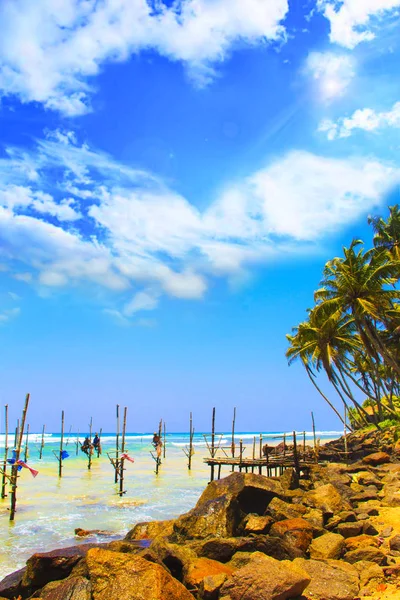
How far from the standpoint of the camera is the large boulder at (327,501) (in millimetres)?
13200

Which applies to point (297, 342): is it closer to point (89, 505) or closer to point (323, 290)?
point (323, 290)

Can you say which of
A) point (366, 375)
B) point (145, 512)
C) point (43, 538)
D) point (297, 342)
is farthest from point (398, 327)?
point (43, 538)

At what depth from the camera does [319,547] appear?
35.0 feet

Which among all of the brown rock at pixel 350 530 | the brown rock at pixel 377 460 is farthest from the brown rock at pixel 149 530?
the brown rock at pixel 377 460

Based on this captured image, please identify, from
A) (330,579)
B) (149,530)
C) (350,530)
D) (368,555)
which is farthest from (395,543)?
(149,530)

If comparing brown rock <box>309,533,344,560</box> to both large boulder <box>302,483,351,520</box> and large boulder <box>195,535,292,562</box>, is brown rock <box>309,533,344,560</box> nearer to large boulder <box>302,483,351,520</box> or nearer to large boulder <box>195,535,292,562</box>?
large boulder <box>195,535,292,562</box>

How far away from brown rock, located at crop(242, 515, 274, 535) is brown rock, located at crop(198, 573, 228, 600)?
11.3ft

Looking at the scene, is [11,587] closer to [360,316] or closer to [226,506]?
[226,506]

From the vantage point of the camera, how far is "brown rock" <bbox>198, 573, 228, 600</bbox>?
26.7 feet

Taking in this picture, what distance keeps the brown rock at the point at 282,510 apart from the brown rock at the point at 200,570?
10.8 feet

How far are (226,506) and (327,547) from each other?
3004 millimetres

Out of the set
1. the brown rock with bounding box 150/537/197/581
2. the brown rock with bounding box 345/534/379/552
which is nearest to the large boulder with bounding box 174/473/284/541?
the brown rock with bounding box 150/537/197/581

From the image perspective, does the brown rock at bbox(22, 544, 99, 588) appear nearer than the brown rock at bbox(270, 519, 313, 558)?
Yes

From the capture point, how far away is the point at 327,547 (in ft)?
34.6
